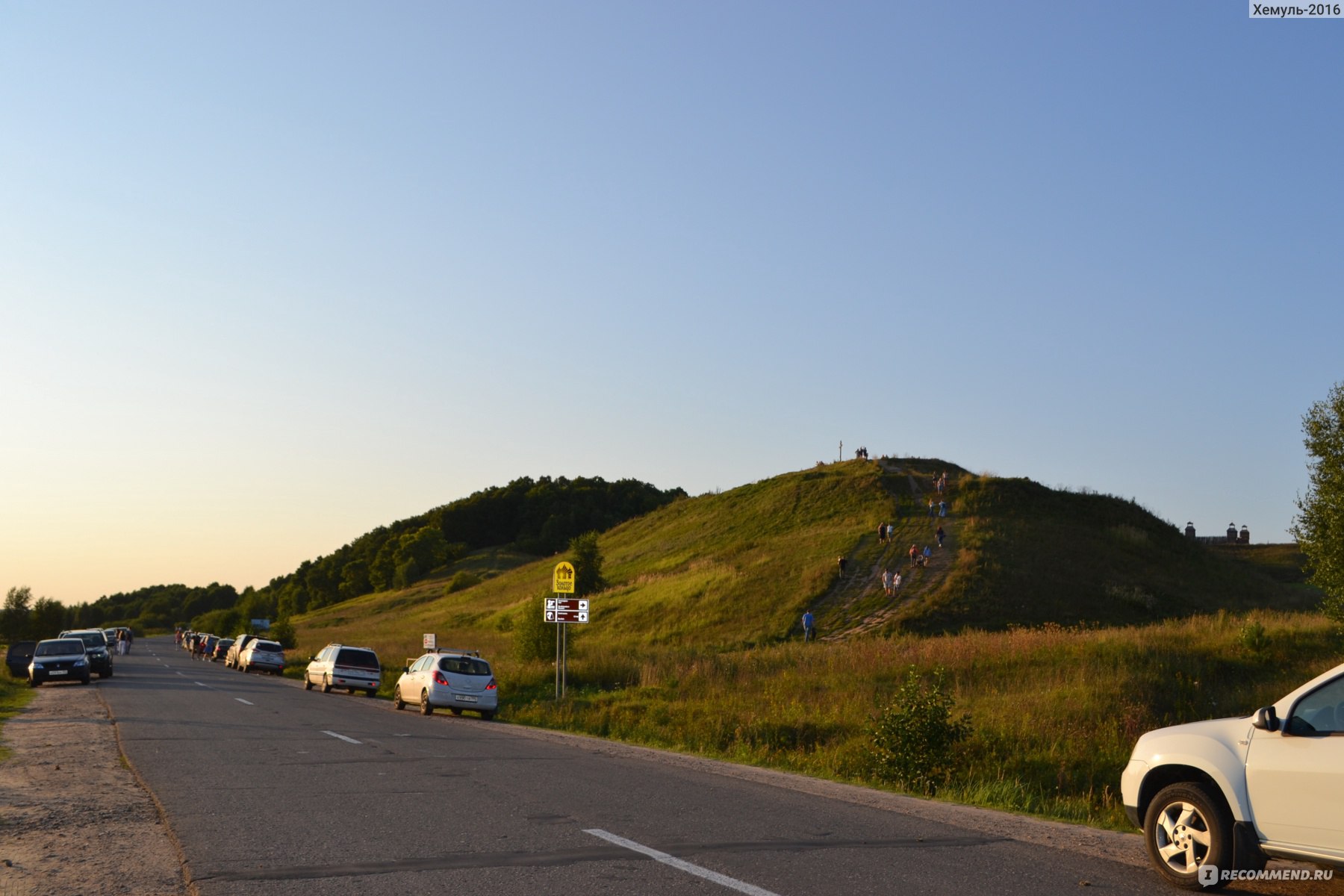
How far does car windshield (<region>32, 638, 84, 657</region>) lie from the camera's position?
34625 millimetres

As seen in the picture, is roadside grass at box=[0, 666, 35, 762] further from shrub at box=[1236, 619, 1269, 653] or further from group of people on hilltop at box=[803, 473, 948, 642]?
shrub at box=[1236, 619, 1269, 653]

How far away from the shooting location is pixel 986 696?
2459cm

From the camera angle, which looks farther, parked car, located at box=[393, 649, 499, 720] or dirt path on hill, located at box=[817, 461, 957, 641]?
dirt path on hill, located at box=[817, 461, 957, 641]

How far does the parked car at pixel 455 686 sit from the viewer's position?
2517cm

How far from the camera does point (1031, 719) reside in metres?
19.6

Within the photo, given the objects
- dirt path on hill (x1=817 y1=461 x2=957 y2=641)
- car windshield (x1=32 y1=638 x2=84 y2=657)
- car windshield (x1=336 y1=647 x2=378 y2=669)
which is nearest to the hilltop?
dirt path on hill (x1=817 y1=461 x2=957 y2=641)

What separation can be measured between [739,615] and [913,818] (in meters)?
41.4

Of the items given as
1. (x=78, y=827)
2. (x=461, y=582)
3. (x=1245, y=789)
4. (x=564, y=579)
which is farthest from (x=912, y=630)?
(x=461, y=582)

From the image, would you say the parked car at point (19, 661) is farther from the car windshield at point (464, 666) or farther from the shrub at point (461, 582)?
the shrub at point (461, 582)

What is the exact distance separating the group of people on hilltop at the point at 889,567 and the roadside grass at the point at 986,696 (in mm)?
8577

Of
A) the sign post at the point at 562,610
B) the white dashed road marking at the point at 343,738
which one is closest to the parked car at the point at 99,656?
the sign post at the point at 562,610

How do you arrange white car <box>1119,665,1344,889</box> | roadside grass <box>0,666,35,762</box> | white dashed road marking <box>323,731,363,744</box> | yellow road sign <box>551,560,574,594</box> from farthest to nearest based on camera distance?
yellow road sign <box>551,560,574,594</box>, roadside grass <box>0,666,35,762</box>, white dashed road marking <box>323,731,363,744</box>, white car <box>1119,665,1344,889</box>

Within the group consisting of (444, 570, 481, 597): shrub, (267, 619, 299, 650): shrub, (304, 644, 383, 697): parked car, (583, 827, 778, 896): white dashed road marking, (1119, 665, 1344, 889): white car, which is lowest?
(267, 619, 299, 650): shrub

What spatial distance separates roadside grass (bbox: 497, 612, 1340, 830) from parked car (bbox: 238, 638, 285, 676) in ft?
55.5
